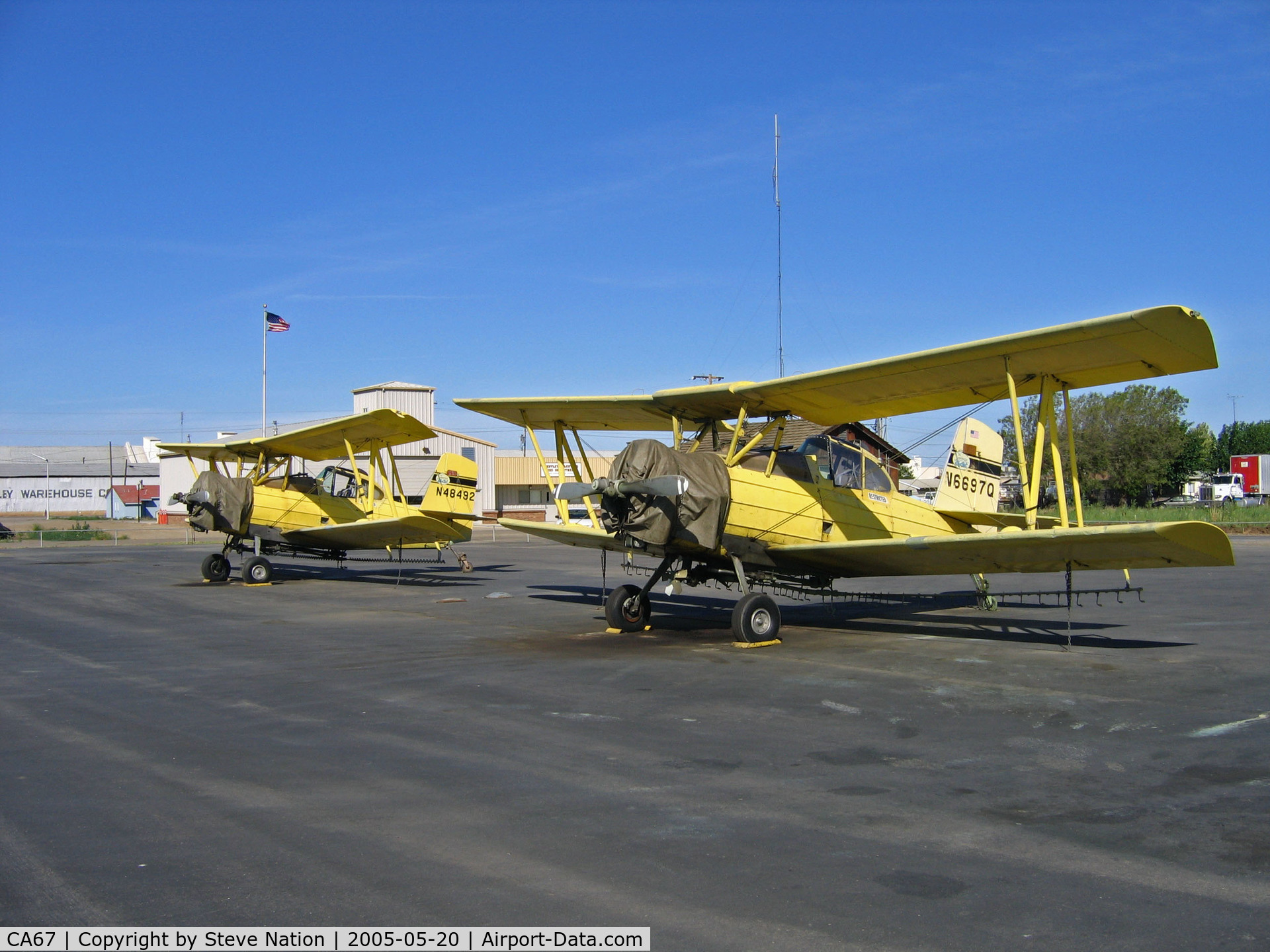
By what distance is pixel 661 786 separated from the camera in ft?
19.4

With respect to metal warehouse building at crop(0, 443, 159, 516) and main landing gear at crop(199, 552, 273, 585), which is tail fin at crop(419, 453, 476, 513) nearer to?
main landing gear at crop(199, 552, 273, 585)

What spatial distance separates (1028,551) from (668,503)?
4.43 m

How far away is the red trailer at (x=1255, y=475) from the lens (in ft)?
238

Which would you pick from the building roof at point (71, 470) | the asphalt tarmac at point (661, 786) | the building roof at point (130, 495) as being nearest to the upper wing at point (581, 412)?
the asphalt tarmac at point (661, 786)

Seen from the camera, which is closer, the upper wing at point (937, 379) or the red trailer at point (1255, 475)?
the upper wing at point (937, 379)

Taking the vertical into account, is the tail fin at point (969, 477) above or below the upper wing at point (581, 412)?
below

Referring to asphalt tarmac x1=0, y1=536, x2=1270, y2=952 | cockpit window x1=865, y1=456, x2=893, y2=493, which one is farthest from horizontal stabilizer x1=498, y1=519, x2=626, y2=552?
cockpit window x1=865, y1=456, x2=893, y2=493

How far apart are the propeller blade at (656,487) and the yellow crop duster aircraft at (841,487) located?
20 millimetres

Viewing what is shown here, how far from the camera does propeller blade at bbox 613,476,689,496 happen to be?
36.9 ft

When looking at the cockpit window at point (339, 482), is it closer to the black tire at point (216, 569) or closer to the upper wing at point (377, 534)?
the upper wing at point (377, 534)

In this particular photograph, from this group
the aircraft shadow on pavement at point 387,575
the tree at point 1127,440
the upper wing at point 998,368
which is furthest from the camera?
the tree at point 1127,440

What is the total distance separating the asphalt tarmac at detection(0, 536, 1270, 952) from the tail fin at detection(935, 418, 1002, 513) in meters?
3.66

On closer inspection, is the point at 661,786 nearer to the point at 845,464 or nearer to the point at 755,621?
the point at 755,621

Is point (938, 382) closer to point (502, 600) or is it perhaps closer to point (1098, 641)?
point (1098, 641)
